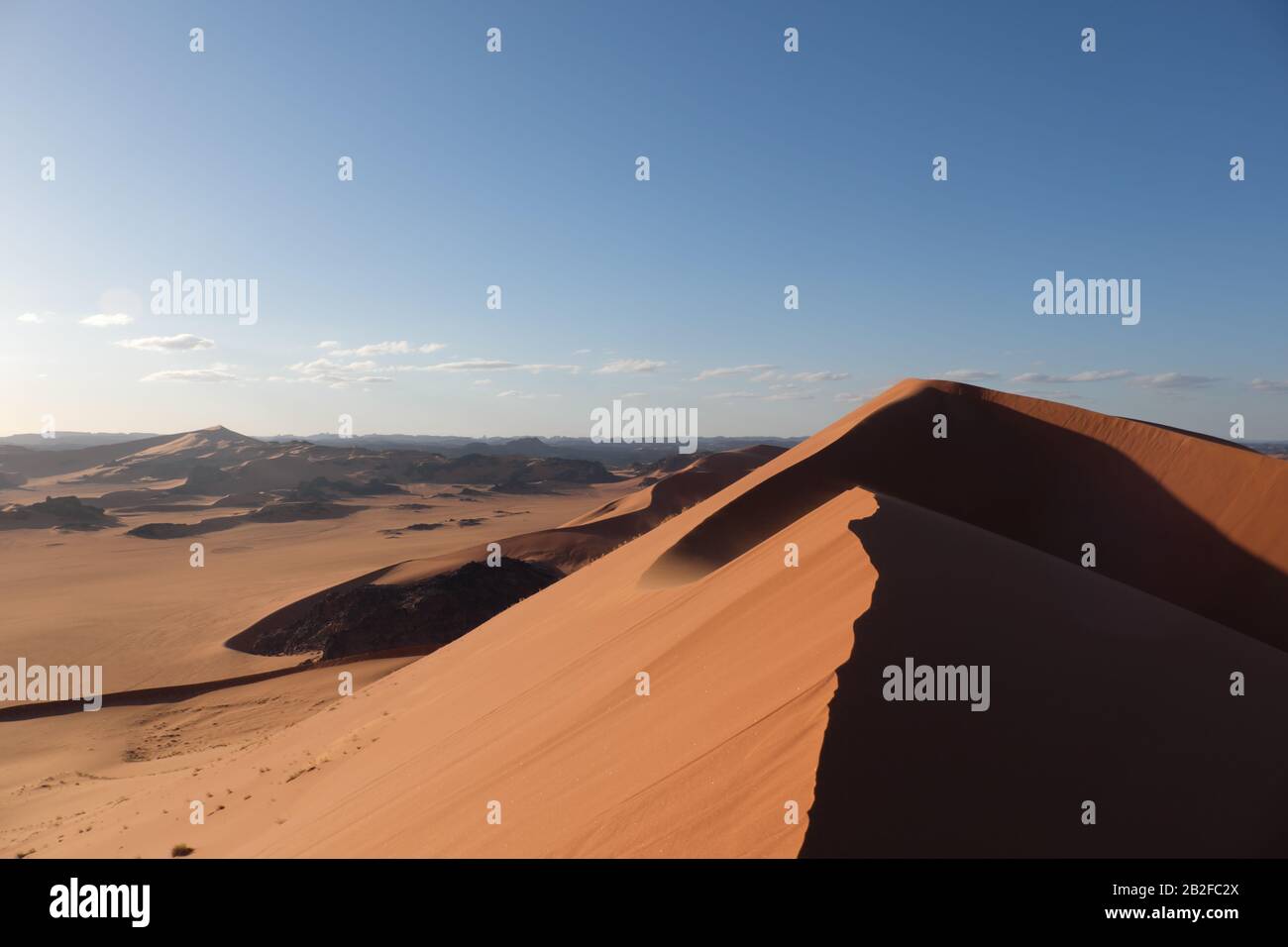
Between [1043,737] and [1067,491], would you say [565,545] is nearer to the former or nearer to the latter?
[1067,491]

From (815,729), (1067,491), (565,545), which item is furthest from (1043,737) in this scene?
(565,545)

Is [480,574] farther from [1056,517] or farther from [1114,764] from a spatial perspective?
[1114,764]

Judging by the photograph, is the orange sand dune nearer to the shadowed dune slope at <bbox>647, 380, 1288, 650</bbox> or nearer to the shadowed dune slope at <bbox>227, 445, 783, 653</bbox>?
the shadowed dune slope at <bbox>647, 380, 1288, 650</bbox>

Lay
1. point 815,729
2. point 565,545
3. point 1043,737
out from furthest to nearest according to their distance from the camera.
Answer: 1. point 565,545
2. point 1043,737
3. point 815,729

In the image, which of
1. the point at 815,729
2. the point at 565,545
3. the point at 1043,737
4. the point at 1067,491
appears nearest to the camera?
the point at 815,729

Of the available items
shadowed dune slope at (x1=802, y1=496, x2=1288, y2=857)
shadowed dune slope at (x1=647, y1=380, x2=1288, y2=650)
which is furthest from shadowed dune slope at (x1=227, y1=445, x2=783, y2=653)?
shadowed dune slope at (x1=802, y1=496, x2=1288, y2=857)

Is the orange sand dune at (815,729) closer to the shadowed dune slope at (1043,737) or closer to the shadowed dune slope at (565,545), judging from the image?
the shadowed dune slope at (1043,737)

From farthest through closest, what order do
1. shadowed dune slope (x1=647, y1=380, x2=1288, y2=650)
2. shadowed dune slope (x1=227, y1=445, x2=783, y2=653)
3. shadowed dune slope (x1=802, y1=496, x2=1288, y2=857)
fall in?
shadowed dune slope (x1=227, y1=445, x2=783, y2=653) → shadowed dune slope (x1=647, y1=380, x2=1288, y2=650) → shadowed dune slope (x1=802, y1=496, x2=1288, y2=857)

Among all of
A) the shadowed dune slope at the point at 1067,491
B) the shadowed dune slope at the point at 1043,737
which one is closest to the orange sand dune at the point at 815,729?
the shadowed dune slope at the point at 1043,737
